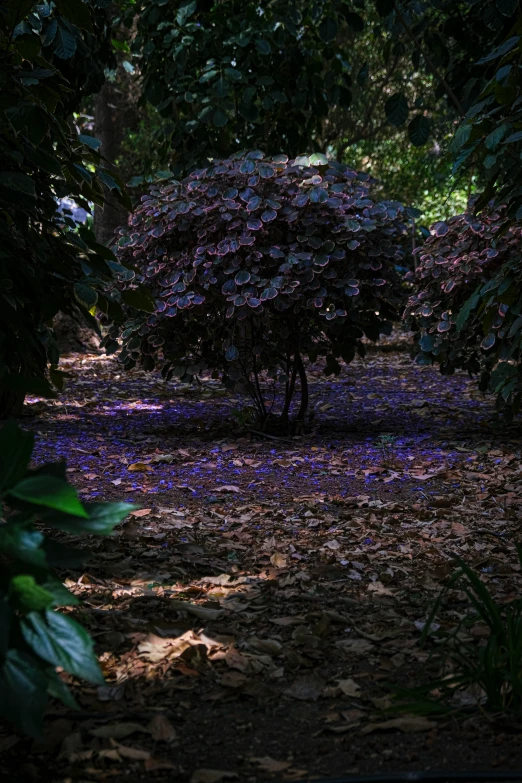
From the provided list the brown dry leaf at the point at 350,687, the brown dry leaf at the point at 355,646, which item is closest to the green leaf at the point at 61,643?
the brown dry leaf at the point at 350,687

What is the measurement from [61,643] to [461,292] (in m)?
4.06

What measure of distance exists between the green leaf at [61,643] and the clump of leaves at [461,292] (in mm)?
3342

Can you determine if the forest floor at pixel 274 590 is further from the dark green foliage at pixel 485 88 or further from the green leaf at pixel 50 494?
the dark green foliage at pixel 485 88

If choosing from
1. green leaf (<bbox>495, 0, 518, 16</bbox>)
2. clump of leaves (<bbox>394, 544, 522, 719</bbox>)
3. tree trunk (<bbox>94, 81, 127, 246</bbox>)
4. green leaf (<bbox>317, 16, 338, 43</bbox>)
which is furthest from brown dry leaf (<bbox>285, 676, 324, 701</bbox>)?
tree trunk (<bbox>94, 81, 127, 246</bbox>)

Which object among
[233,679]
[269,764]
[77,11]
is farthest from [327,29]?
[269,764]

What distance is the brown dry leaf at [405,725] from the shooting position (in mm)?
1808

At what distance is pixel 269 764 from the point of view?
5.54 feet

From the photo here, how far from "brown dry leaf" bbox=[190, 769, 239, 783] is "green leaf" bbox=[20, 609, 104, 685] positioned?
1.47 ft

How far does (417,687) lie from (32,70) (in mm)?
1947

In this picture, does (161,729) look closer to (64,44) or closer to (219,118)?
(64,44)

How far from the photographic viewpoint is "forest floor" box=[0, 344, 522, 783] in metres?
1.74

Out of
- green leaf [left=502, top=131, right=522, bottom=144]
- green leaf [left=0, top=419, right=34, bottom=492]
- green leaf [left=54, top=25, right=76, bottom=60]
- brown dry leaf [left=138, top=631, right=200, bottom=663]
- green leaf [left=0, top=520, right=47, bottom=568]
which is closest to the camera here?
green leaf [left=0, top=520, right=47, bottom=568]

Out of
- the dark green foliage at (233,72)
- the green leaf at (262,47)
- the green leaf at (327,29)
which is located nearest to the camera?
the green leaf at (327,29)

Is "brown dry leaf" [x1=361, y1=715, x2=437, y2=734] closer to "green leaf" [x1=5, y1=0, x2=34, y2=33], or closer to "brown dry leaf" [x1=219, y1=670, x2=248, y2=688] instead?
"brown dry leaf" [x1=219, y1=670, x2=248, y2=688]
